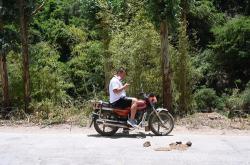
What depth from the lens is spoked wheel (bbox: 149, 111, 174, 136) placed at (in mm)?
13062

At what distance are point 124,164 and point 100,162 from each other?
48 cm

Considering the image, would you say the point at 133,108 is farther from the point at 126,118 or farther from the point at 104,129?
the point at 104,129

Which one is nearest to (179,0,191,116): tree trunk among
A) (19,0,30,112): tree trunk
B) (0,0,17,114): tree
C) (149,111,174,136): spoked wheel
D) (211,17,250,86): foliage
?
(149,111,174,136): spoked wheel

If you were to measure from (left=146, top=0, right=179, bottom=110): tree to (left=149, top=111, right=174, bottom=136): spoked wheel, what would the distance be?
8.91ft

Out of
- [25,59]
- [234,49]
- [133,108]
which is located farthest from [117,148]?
[234,49]

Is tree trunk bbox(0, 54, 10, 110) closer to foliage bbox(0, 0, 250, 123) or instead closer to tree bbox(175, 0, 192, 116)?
foliage bbox(0, 0, 250, 123)

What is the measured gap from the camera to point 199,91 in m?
20.9

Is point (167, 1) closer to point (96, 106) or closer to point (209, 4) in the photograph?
point (96, 106)

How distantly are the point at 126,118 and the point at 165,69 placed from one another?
323 centimetres

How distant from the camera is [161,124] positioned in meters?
13.1

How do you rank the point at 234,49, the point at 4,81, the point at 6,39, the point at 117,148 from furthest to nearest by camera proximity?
1. the point at 234,49
2. the point at 4,81
3. the point at 6,39
4. the point at 117,148

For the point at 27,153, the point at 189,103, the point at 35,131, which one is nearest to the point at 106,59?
the point at 189,103

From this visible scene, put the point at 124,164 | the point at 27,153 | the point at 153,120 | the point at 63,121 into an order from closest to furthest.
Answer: the point at 124,164
the point at 27,153
the point at 153,120
the point at 63,121

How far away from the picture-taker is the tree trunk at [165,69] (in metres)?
15.8
